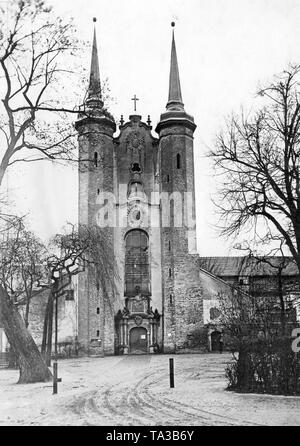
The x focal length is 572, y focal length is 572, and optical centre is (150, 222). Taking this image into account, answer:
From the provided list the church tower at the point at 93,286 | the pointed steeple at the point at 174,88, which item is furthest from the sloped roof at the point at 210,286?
the pointed steeple at the point at 174,88

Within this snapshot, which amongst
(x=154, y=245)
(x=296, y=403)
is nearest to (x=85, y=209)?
(x=154, y=245)

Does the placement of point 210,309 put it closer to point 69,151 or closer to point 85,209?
point 85,209

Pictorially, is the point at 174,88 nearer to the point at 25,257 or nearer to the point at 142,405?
the point at 25,257

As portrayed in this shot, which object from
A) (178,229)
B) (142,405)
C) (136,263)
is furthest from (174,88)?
(142,405)

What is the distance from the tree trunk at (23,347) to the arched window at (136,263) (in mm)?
22793

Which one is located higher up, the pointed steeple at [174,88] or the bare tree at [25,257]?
the pointed steeple at [174,88]

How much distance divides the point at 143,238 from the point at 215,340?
9022mm

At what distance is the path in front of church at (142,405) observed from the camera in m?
10.9

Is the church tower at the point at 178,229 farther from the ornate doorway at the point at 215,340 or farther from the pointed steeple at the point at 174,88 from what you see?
the ornate doorway at the point at 215,340

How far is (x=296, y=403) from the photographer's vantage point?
12.5m

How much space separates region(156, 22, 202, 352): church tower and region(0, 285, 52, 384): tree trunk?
857 inches

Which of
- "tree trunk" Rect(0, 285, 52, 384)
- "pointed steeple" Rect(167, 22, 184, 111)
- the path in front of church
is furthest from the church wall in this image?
the path in front of church

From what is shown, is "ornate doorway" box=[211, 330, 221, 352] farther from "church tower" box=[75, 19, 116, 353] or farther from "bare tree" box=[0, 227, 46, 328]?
"bare tree" box=[0, 227, 46, 328]

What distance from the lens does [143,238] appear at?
139ft
